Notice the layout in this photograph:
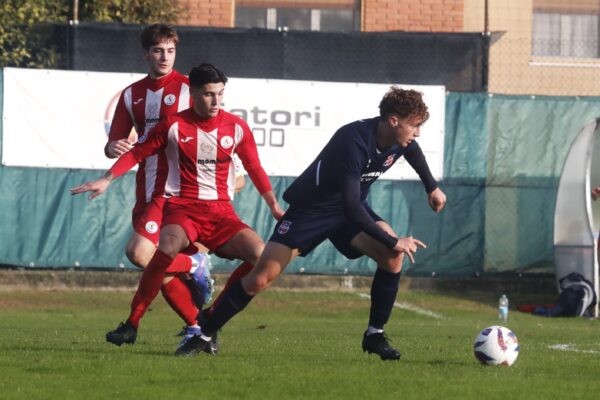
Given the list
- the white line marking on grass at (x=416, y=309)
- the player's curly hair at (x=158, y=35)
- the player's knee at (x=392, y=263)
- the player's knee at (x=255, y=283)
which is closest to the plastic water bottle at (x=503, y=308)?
the white line marking on grass at (x=416, y=309)

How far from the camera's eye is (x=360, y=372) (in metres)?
8.41

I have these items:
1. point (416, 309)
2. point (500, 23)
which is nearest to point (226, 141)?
point (416, 309)

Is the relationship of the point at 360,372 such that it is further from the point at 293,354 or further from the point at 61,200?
the point at 61,200

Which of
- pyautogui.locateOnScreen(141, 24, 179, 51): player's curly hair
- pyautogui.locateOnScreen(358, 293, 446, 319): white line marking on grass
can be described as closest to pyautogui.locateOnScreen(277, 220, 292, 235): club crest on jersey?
pyautogui.locateOnScreen(141, 24, 179, 51): player's curly hair

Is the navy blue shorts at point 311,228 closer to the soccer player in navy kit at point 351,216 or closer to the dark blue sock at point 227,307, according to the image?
the soccer player in navy kit at point 351,216

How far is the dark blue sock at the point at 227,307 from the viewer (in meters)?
9.21

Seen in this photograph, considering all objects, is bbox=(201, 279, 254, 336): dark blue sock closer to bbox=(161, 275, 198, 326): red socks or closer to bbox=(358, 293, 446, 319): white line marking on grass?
bbox=(161, 275, 198, 326): red socks

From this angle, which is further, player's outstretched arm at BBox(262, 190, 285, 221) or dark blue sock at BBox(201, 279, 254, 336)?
player's outstretched arm at BBox(262, 190, 285, 221)

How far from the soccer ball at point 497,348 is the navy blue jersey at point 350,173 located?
90 cm

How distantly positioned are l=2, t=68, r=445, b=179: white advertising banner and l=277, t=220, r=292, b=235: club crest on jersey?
28.3 ft

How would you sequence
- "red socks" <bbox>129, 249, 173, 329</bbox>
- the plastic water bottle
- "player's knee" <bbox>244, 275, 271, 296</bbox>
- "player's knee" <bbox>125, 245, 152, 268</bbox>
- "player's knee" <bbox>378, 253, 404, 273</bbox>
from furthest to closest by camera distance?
the plastic water bottle → "player's knee" <bbox>125, 245, 152, 268</bbox> → "red socks" <bbox>129, 249, 173, 329</bbox> → "player's knee" <bbox>378, 253, 404, 273</bbox> → "player's knee" <bbox>244, 275, 271, 296</bbox>

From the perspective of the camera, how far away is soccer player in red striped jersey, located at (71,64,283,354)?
959cm

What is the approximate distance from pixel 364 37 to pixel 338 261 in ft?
9.72

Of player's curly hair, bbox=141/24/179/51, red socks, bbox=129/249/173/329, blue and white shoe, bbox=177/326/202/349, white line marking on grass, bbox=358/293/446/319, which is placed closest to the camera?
blue and white shoe, bbox=177/326/202/349
